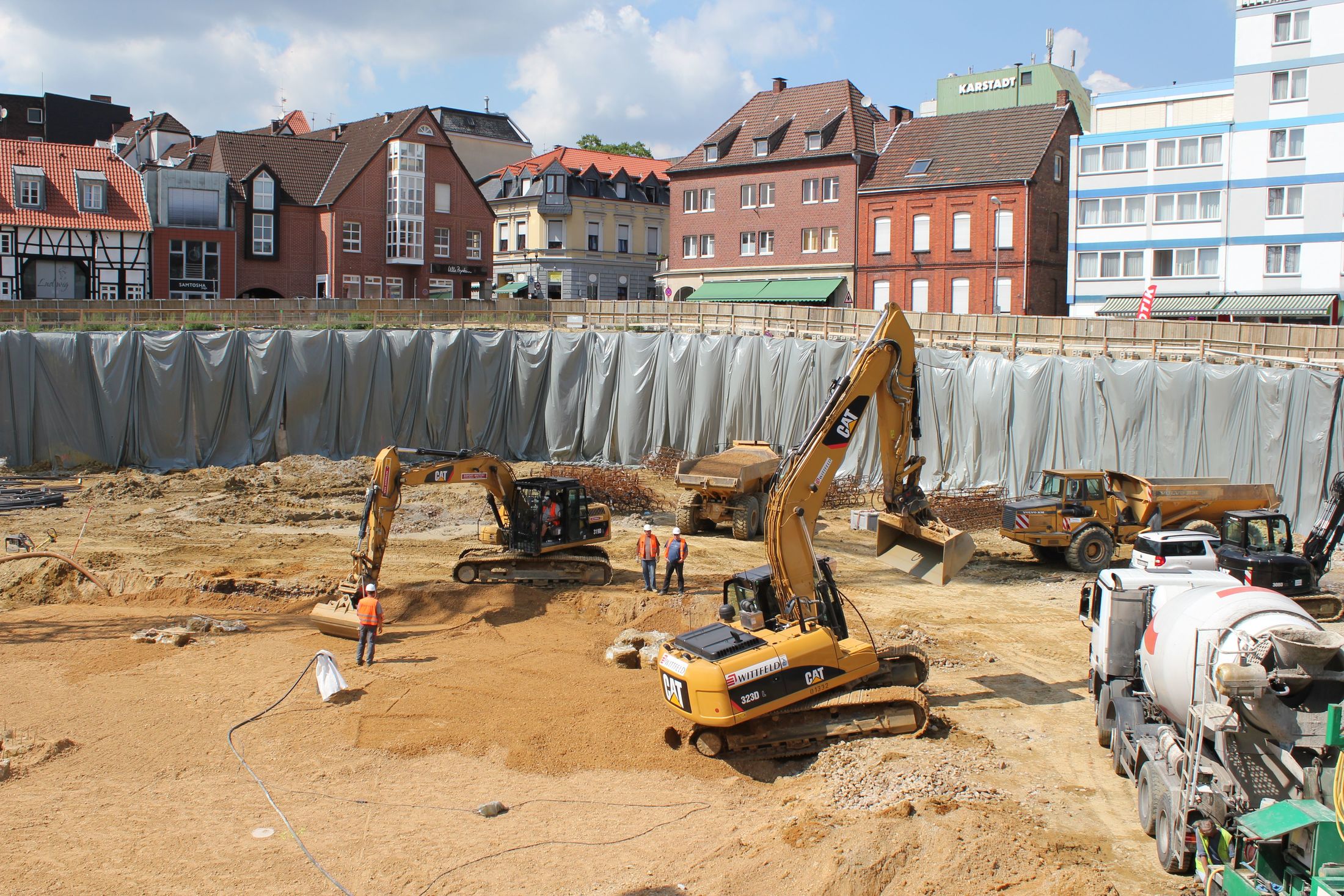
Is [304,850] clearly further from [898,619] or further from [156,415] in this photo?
[156,415]

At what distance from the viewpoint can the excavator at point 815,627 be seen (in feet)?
40.9

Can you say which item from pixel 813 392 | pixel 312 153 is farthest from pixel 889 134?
pixel 312 153

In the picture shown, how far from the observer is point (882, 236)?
49406 millimetres

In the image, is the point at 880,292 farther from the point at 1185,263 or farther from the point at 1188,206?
the point at 1188,206

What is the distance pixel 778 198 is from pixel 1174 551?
4041 cm

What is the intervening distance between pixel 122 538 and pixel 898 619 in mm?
16994

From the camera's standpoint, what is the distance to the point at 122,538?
79.2 feet

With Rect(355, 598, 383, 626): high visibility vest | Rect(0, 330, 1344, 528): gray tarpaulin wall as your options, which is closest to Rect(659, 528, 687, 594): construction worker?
Rect(355, 598, 383, 626): high visibility vest

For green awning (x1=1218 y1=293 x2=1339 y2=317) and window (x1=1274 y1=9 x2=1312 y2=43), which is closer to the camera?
green awning (x1=1218 y1=293 x2=1339 y2=317)

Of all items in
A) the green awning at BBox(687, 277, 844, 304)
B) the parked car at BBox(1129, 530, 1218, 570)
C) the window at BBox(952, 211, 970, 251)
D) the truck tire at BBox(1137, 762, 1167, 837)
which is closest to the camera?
the truck tire at BBox(1137, 762, 1167, 837)

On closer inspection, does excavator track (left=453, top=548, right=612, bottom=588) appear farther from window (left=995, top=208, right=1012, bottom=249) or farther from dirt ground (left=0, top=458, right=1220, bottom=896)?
window (left=995, top=208, right=1012, bottom=249)

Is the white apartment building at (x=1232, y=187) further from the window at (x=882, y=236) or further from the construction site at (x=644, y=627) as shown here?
the construction site at (x=644, y=627)

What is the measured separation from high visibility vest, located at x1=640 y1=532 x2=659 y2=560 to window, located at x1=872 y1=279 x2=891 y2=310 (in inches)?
1244

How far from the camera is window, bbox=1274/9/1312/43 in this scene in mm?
41438
